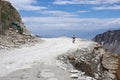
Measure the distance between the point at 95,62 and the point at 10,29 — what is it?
31.3ft

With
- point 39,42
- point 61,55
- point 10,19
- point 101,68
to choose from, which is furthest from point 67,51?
point 10,19

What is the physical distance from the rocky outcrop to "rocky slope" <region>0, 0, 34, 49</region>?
6144 mm

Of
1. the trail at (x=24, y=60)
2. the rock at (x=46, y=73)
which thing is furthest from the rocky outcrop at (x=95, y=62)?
the rock at (x=46, y=73)

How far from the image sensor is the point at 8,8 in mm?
39500

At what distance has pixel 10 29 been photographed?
118 ft

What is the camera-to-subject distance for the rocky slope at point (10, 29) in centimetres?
3212

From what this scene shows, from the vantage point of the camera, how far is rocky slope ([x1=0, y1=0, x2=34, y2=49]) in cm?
3212

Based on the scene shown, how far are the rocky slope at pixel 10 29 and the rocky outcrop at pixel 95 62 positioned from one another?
6.14 meters

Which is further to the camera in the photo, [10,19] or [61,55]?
[10,19]

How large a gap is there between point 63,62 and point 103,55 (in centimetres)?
1099

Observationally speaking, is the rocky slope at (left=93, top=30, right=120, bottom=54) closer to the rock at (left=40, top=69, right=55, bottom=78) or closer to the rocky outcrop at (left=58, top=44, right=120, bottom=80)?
the rocky outcrop at (left=58, top=44, right=120, bottom=80)

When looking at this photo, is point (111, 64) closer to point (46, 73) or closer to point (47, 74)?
point (46, 73)

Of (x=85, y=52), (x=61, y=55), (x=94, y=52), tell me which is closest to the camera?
(x=61, y=55)

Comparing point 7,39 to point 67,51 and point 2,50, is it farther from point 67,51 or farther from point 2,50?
point 67,51
